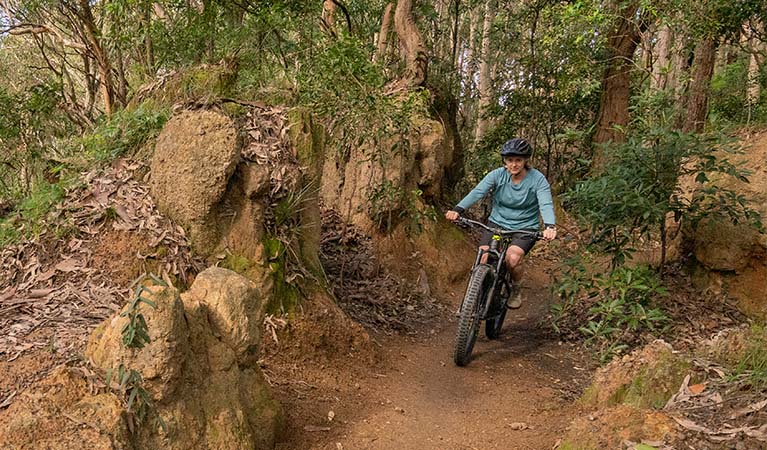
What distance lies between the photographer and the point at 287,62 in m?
9.64

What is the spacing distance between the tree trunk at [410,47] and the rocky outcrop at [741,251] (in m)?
5.40

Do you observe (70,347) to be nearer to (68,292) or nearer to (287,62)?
(68,292)

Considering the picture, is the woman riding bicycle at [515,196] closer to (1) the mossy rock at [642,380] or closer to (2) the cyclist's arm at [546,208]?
(2) the cyclist's arm at [546,208]

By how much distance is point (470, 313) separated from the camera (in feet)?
18.0

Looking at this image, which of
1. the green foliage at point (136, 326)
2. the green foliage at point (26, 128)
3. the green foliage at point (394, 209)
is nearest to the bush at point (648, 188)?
the green foliage at point (394, 209)

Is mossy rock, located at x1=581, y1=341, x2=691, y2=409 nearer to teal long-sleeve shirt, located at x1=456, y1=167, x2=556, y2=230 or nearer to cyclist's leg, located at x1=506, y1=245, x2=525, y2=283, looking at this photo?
cyclist's leg, located at x1=506, y1=245, x2=525, y2=283

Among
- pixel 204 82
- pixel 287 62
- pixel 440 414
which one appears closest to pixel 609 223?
pixel 440 414

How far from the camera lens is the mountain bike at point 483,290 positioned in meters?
5.53

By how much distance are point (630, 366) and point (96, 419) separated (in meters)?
3.30

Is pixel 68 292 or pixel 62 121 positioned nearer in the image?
pixel 68 292

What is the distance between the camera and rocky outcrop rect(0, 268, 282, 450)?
281 cm

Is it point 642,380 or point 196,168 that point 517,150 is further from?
point 196,168

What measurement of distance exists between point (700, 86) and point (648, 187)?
4787 millimetres

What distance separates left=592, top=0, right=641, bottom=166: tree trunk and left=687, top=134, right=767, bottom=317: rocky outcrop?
15.6ft
